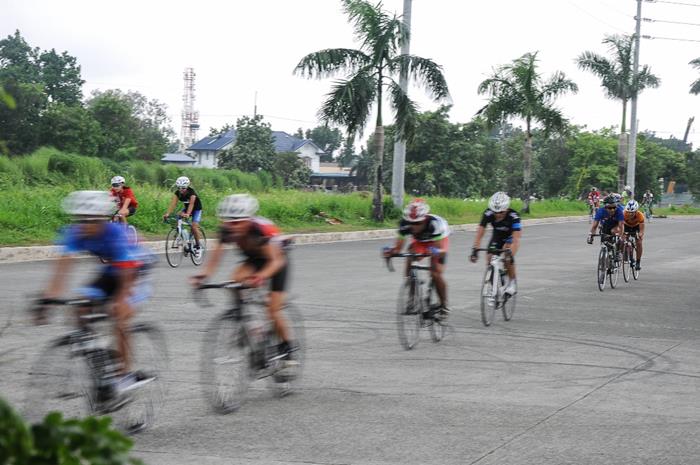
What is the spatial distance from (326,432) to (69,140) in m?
64.1

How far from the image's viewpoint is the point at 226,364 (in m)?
7.43

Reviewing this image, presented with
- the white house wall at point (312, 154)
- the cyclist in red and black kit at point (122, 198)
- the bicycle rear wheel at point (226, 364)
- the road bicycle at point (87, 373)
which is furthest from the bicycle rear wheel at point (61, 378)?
the white house wall at point (312, 154)

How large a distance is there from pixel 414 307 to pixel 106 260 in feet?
16.2

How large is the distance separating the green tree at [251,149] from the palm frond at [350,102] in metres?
58.3

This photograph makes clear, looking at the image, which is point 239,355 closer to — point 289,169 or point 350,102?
point 350,102

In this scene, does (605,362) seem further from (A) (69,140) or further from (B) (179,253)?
(A) (69,140)

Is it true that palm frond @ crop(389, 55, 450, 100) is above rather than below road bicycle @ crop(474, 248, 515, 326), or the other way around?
above

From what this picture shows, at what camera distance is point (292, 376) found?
317 inches

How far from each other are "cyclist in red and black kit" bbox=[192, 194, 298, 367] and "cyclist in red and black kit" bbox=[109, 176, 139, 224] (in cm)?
1196

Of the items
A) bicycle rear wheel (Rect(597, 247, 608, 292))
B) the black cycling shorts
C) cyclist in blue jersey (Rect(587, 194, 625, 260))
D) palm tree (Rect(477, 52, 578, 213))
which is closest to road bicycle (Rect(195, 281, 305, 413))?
the black cycling shorts

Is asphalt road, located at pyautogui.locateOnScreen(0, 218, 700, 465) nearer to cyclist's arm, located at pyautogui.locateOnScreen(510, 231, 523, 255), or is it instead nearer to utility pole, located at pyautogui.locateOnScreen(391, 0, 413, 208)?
cyclist's arm, located at pyautogui.locateOnScreen(510, 231, 523, 255)

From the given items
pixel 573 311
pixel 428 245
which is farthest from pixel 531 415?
pixel 573 311

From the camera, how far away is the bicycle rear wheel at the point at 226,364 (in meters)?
7.29

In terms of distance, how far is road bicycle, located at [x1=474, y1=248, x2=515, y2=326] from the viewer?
12789 millimetres
